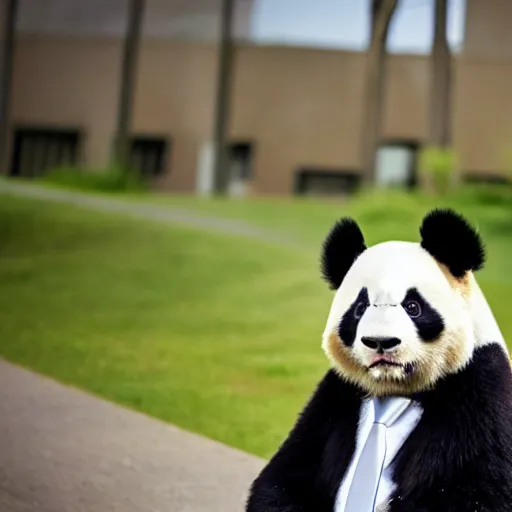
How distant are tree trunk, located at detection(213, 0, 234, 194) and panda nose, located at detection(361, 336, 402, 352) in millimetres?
11529

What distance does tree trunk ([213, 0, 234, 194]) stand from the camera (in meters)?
13.7

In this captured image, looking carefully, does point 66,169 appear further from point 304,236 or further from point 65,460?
point 65,460

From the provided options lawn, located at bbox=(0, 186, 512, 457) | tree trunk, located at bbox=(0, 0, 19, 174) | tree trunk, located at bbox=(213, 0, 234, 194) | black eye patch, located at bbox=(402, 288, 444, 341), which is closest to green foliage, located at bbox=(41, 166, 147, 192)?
lawn, located at bbox=(0, 186, 512, 457)

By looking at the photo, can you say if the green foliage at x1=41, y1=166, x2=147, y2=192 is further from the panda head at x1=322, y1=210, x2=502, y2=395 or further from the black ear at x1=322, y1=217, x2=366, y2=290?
the panda head at x1=322, y1=210, x2=502, y2=395

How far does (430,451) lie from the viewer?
212 cm

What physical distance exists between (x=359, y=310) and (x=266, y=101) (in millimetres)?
12284

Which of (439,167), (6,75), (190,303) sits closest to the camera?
(190,303)

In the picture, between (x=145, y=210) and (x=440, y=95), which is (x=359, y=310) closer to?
(x=145, y=210)

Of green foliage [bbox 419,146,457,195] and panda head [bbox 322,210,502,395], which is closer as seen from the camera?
panda head [bbox 322,210,502,395]

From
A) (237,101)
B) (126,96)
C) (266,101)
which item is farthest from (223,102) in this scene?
(126,96)

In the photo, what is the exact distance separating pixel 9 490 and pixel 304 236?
6.93 metres

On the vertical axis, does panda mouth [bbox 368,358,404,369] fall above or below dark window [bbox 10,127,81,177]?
below

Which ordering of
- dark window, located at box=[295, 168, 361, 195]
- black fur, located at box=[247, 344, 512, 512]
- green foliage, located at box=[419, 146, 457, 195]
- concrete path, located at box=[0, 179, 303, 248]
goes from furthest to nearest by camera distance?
dark window, located at box=[295, 168, 361, 195]
green foliage, located at box=[419, 146, 457, 195]
concrete path, located at box=[0, 179, 303, 248]
black fur, located at box=[247, 344, 512, 512]

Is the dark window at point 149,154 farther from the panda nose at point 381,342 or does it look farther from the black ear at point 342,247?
the panda nose at point 381,342
